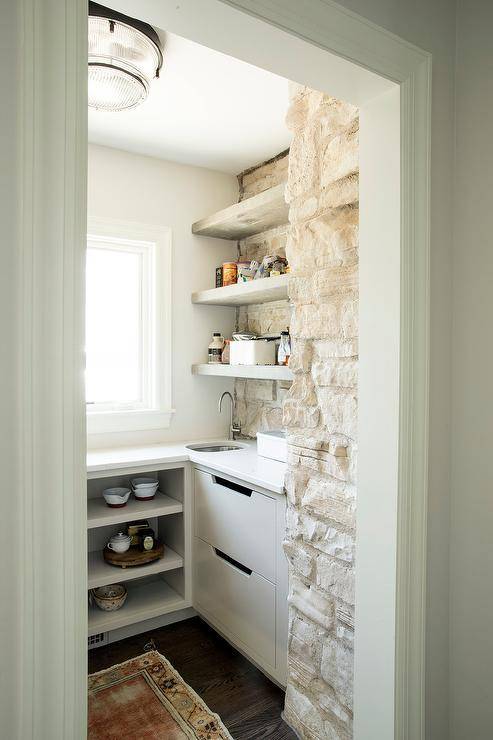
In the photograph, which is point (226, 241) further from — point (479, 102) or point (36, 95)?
point (36, 95)

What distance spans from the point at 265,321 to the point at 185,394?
27.2 inches

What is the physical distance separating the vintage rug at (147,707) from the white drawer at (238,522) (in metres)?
0.57

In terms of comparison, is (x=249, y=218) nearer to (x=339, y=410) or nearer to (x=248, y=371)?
(x=248, y=371)

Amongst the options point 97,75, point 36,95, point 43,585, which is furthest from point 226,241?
point 43,585

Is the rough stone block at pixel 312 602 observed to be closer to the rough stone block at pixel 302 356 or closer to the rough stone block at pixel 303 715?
the rough stone block at pixel 303 715

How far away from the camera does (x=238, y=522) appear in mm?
2188

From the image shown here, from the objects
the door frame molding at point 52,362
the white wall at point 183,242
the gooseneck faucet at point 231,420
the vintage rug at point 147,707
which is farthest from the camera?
the gooseneck faucet at point 231,420

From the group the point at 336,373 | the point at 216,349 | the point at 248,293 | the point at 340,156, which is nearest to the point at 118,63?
the point at 340,156

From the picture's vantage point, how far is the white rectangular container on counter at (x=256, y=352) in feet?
8.48

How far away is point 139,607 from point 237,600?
601 millimetres

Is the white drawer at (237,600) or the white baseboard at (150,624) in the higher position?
the white drawer at (237,600)

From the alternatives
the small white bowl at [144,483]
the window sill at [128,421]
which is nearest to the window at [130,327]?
the window sill at [128,421]

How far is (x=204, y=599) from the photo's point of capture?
2.49m

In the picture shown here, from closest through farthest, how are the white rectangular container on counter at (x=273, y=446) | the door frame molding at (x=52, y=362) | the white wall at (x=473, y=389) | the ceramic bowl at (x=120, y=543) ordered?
the door frame molding at (x=52, y=362), the white wall at (x=473, y=389), the white rectangular container on counter at (x=273, y=446), the ceramic bowl at (x=120, y=543)
